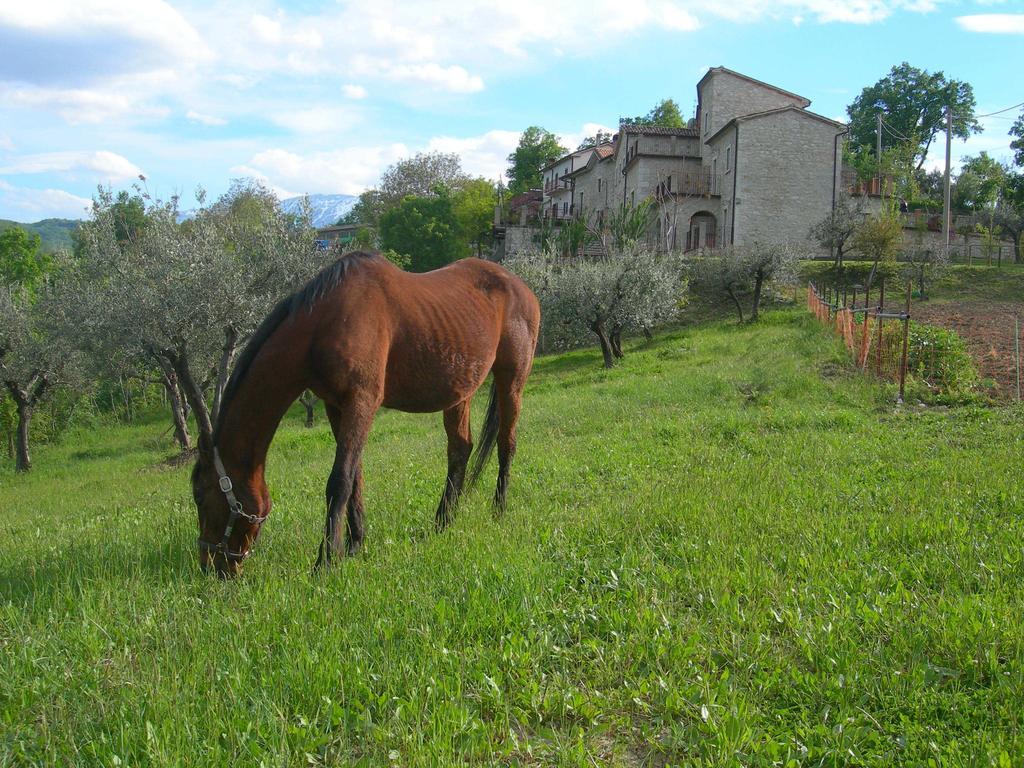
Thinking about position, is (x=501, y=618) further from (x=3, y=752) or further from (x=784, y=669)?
(x=3, y=752)

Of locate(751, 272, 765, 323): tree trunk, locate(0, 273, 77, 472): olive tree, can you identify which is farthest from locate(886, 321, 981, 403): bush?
locate(0, 273, 77, 472): olive tree

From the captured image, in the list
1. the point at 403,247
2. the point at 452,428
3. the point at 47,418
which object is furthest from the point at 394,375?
the point at 403,247

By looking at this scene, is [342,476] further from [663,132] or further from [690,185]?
[663,132]

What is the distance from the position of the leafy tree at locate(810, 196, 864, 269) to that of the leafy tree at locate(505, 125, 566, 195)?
5212cm

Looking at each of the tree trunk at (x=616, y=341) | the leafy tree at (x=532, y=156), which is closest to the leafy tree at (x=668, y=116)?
the leafy tree at (x=532, y=156)

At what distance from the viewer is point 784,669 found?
324 cm

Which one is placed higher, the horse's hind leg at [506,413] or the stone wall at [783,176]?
the stone wall at [783,176]

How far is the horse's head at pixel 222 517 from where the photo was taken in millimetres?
4566

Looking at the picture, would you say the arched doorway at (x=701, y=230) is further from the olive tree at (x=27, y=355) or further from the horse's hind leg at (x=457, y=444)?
the horse's hind leg at (x=457, y=444)

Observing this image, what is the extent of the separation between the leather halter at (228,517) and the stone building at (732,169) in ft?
126

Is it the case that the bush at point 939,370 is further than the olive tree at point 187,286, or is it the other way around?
the olive tree at point 187,286

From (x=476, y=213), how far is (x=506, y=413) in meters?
65.3

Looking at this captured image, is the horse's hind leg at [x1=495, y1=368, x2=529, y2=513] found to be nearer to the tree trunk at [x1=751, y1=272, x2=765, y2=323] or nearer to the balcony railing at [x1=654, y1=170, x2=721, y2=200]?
the tree trunk at [x1=751, y1=272, x2=765, y2=323]

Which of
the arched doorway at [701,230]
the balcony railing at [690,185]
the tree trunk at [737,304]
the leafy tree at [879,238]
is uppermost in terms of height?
the balcony railing at [690,185]
